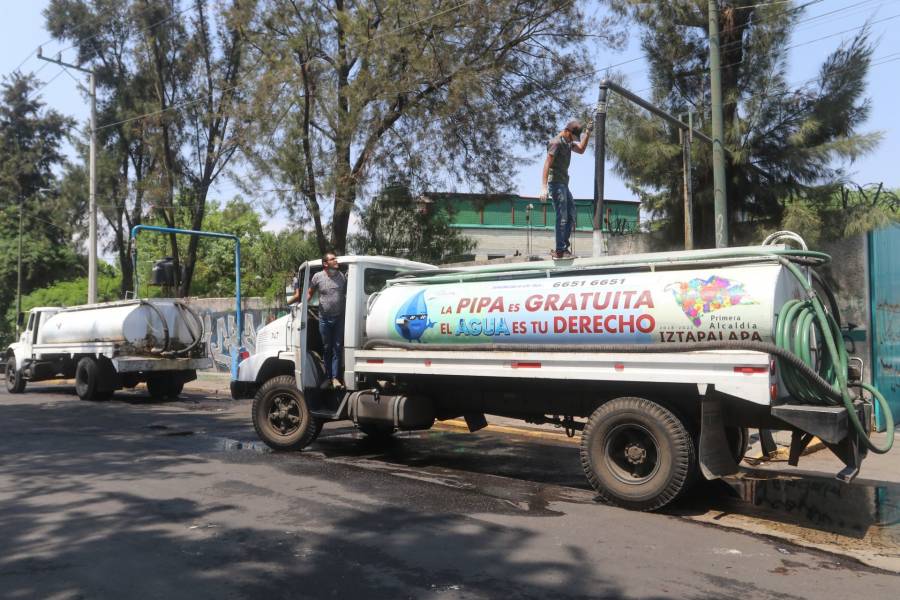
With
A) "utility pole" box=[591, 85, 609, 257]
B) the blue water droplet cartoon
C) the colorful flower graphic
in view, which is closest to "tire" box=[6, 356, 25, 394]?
the blue water droplet cartoon

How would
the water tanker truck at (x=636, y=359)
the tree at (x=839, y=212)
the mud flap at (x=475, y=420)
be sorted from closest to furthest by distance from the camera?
the water tanker truck at (x=636, y=359)
the mud flap at (x=475, y=420)
the tree at (x=839, y=212)

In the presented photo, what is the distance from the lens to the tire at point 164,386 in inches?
733

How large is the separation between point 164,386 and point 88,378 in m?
1.70

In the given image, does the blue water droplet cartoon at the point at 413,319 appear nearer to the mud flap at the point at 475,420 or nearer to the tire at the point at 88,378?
the mud flap at the point at 475,420

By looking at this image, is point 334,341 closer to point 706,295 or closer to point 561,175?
point 561,175

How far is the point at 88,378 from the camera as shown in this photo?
710 inches

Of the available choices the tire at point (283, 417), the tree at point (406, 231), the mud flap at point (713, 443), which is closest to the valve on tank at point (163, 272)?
the tree at point (406, 231)

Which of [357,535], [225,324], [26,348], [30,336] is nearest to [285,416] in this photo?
[357,535]

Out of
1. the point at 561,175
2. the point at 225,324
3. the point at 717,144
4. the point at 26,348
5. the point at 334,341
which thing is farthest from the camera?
the point at 225,324

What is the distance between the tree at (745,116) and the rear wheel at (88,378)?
12.7 metres

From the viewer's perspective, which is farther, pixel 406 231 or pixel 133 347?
pixel 406 231

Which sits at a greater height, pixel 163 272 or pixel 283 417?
pixel 163 272

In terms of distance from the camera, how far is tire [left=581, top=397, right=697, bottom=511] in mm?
6696

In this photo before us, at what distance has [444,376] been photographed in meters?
8.63
